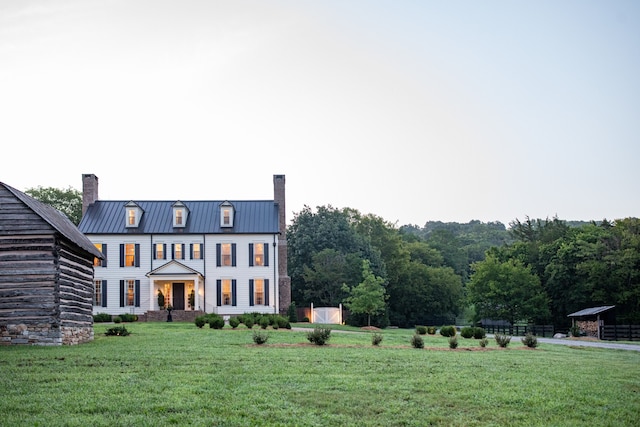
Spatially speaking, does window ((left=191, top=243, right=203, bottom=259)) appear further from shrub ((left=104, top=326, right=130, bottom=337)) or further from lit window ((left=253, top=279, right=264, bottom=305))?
shrub ((left=104, top=326, right=130, bottom=337))

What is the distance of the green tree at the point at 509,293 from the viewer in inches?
2176

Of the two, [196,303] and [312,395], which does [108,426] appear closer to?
[312,395]

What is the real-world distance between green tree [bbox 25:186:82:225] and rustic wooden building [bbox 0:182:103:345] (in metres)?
52.7

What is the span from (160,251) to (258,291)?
25.6 feet

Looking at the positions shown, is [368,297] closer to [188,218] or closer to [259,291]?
[259,291]

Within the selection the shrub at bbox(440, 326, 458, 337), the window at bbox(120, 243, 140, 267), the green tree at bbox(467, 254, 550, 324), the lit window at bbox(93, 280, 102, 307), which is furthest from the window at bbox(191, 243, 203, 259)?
the shrub at bbox(440, 326, 458, 337)

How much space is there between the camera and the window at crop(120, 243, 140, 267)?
167 ft

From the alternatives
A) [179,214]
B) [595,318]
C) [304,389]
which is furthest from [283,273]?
[304,389]

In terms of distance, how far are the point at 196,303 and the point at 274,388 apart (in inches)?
1450

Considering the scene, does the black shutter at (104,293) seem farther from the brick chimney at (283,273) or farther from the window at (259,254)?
the brick chimney at (283,273)

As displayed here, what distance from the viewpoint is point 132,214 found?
169 ft

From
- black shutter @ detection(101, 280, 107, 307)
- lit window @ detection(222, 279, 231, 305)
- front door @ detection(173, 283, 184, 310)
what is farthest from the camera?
lit window @ detection(222, 279, 231, 305)

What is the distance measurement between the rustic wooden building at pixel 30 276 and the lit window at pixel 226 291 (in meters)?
27.4

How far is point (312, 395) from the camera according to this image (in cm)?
1289
